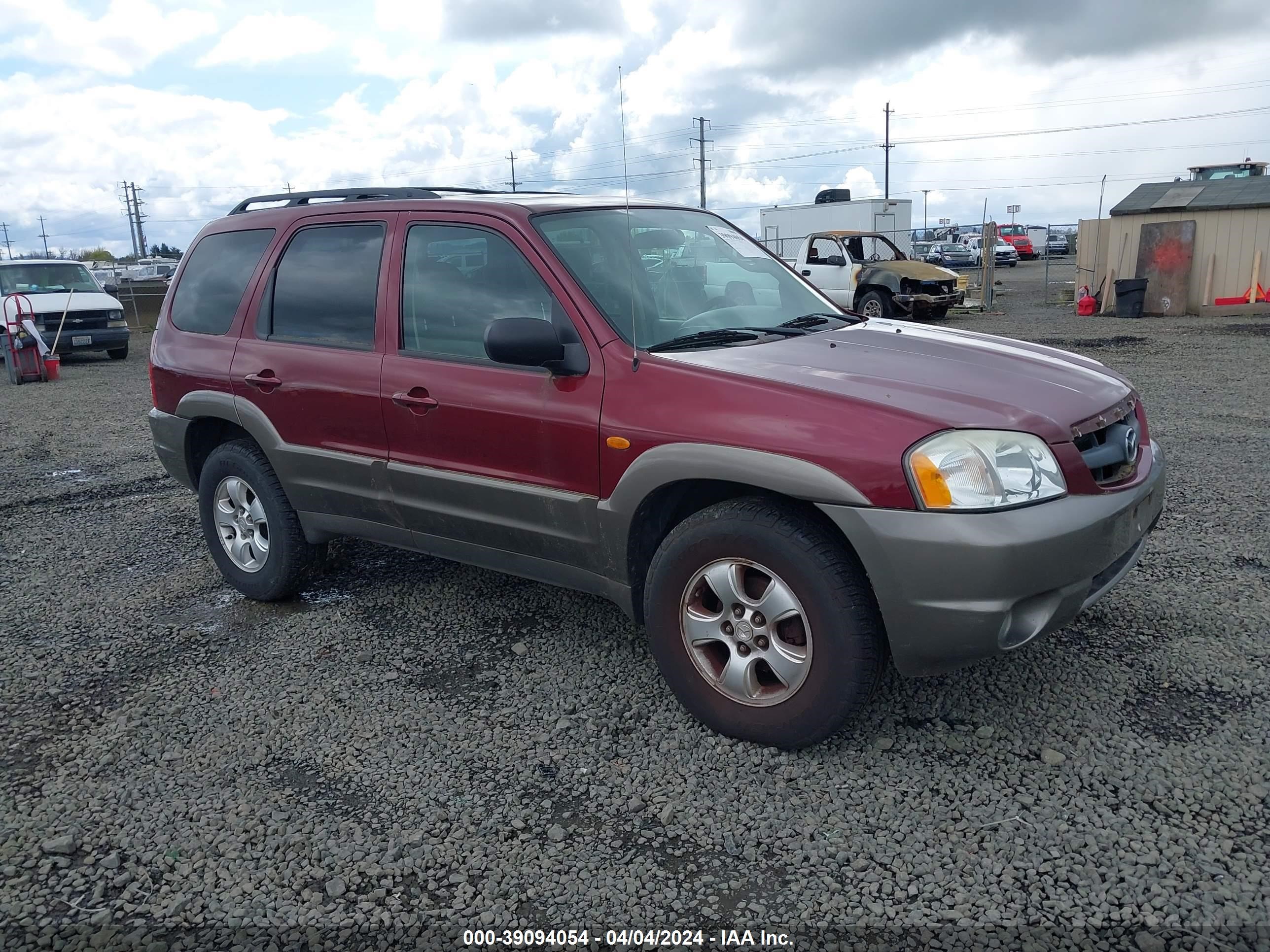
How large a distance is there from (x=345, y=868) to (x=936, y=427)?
2117mm

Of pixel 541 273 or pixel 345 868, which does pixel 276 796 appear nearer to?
pixel 345 868

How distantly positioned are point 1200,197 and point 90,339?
831 inches

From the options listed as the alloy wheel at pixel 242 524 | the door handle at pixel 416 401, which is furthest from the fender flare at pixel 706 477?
the alloy wheel at pixel 242 524

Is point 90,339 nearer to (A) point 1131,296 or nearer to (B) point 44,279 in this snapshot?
(B) point 44,279

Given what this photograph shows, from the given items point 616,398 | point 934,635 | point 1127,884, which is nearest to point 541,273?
point 616,398

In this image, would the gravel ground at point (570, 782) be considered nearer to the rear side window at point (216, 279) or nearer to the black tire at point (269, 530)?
the black tire at point (269, 530)

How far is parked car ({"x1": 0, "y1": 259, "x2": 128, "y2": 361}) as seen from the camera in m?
16.4

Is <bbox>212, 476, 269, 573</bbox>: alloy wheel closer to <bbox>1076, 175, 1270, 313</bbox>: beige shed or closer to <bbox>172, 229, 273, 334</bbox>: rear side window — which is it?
<bbox>172, 229, 273, 334</bbox>: rear side window

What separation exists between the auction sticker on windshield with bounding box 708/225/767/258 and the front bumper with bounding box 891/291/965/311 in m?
14.4

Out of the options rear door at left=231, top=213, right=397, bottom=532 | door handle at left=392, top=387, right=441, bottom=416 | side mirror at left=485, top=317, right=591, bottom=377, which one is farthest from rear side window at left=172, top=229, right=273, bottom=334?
side mirror at left=485, top=317, right=591, bottom=377

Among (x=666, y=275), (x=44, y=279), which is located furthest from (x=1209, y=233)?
(x=44, y=279)

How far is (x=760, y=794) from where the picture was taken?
305 centimetres

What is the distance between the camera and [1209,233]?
19281 mm

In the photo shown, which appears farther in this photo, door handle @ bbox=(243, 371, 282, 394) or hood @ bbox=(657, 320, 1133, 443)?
door handle @ bbox=(243, 371, 282, 394)
